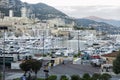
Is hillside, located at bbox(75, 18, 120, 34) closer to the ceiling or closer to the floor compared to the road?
closer to the floor

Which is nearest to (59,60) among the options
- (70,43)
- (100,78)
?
(100,78)

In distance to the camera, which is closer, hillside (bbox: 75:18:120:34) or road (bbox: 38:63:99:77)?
road (bbox: 38:63:99:77)

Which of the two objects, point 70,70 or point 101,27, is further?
point 101,27

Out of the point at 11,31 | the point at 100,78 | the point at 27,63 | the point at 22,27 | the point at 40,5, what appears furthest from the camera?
the point at 40,5

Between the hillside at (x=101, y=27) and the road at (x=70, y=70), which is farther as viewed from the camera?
the hillside at (x=101, y=27)

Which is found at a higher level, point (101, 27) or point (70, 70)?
point (70, 70)

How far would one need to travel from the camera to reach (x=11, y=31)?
87812 millimetres

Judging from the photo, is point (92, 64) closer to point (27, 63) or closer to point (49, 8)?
point (27, 63)

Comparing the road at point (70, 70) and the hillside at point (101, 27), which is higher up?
the road at point (70, 70)

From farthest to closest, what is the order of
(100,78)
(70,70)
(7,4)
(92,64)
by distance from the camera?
(7,4)
(92,64)
(70,70)
(100,78)

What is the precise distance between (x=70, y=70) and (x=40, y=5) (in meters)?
141

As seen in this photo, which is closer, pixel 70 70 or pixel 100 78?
pixel 100 78

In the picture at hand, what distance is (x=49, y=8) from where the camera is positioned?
163 meters

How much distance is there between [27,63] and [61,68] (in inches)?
217
